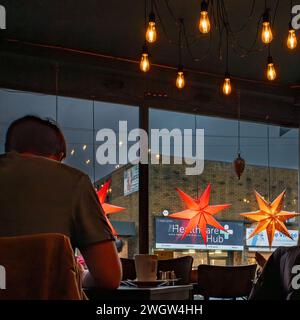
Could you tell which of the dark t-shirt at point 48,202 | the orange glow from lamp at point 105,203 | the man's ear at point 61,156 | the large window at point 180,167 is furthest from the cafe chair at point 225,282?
the dark t-shirt at point 48,202

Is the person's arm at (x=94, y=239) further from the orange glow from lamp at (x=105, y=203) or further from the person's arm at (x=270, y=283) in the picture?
the orange glow from lamp at (x=105, y=203)

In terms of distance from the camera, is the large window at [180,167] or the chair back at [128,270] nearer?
the chair back at [128,270]

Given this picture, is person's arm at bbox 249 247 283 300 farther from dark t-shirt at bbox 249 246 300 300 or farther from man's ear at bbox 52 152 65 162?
man's ear at bbox 52 152 65 162

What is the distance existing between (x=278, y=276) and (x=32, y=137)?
0.94 metres

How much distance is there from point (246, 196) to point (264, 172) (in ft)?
1.59

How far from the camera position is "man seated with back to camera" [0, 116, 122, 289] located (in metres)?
1.42

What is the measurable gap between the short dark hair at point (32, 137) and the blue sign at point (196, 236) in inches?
233

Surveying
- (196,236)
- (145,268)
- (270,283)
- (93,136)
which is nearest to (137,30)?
(93,136)

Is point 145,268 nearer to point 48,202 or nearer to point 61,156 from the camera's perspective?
point 61,156

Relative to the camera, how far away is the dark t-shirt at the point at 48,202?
1419 mm

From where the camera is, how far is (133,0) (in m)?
5.66

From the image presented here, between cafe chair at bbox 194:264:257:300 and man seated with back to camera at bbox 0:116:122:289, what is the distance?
3.56 metres

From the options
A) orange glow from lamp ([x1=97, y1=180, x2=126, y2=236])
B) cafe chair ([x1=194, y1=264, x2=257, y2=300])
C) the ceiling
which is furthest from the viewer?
orange glow from lamp ([x1=97, y1=180, x2=126, y2=236])

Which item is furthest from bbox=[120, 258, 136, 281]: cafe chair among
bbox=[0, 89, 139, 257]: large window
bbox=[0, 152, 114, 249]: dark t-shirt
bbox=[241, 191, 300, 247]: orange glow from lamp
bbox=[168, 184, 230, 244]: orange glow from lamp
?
bbox=[0, 152, 114, 249]: dark t-shirt
